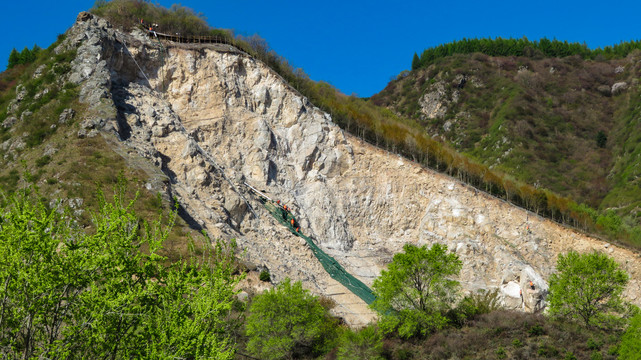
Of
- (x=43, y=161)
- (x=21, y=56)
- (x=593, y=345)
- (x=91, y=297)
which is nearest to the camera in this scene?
(x=91, y=297)

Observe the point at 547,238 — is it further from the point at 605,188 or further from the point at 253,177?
the point at 605,188

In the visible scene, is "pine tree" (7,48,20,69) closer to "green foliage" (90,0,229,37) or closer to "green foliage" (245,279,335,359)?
"green foliage" (90,0,229,37)

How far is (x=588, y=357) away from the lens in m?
22.4

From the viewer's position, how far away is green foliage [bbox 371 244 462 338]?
25.0 meters

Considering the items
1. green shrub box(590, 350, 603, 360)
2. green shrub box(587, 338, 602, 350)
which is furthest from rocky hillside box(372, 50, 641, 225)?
green shrub box(590, 350, 603, 360)

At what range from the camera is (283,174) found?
126ft

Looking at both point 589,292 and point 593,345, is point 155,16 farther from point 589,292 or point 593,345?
point 593,345

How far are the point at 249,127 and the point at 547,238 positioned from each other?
80.7 ft

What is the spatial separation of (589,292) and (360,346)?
13.4 meters

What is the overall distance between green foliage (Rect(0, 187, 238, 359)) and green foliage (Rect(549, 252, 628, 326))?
23.6 m

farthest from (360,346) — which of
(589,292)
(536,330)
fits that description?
(589,292)

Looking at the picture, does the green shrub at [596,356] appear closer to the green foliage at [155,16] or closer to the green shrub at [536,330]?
the green shrub at [536,330]

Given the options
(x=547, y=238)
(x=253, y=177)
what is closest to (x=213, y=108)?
(x=253, y=177)

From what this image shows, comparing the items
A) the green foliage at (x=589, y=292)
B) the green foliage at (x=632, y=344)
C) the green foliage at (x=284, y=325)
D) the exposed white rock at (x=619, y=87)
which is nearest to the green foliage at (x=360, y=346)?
the green foliage at (x=284, y=325)
